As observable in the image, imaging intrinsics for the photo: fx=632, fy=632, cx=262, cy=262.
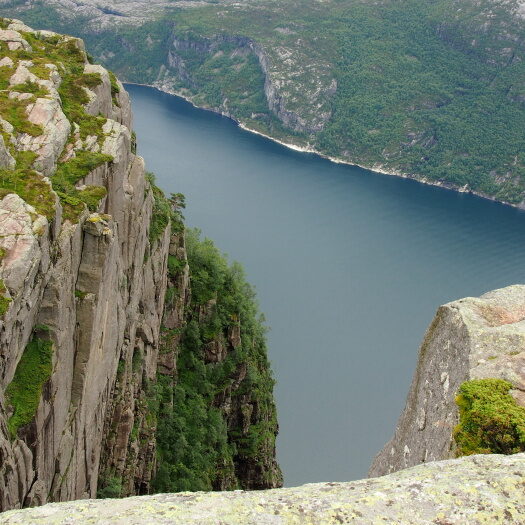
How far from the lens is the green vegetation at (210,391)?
40781mm

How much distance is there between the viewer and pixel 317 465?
6581 cm

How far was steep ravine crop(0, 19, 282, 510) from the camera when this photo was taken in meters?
18.9

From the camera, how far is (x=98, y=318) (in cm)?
2377

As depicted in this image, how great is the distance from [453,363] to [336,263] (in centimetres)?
9487

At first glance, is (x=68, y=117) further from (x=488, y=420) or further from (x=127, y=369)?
(x=488, y=420)

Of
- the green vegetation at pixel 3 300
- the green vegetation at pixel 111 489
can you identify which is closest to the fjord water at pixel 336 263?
the green vegetation at pixel 111 489

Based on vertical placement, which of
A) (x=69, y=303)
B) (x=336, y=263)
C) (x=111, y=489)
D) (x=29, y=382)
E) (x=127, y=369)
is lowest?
(x=336, y=263)

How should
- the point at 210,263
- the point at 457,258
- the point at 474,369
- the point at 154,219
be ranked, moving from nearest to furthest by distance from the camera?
1. the point at 474,369
2. the point at 154,219
3. the point at 210,263
4. the point at 457,258

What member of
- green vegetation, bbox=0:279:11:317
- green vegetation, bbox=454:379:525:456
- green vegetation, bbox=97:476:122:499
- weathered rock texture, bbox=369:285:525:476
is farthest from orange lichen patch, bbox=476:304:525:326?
green vegetation, bbox=97:476:122:499

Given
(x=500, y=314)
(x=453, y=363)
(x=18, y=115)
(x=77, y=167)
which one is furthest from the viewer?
(x=18, y=115)

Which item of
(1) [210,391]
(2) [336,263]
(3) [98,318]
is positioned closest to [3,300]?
(3) [98,318]

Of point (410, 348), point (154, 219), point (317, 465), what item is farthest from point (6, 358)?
point (410, 348)

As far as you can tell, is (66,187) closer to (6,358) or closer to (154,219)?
(6,358)

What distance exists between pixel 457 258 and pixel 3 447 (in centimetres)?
11212
